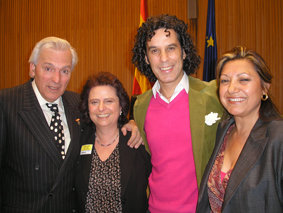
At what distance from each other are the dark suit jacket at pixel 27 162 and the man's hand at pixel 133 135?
2.00 feet

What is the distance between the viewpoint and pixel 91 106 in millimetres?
2197

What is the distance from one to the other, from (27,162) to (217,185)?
4.92 ft

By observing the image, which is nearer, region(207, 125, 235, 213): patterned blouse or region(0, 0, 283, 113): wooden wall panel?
region(207, 125, 235, 213): patterned blouse

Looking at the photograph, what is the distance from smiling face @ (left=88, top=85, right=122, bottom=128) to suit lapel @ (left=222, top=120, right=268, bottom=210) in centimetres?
120

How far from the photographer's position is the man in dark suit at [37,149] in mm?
1880

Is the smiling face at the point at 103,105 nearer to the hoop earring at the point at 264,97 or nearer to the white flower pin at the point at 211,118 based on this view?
the white flower pin at the point at 211,118

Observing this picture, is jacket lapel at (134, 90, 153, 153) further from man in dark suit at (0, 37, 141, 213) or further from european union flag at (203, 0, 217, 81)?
european union flag at (203, 0, 217, 81)

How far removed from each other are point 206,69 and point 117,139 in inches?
121

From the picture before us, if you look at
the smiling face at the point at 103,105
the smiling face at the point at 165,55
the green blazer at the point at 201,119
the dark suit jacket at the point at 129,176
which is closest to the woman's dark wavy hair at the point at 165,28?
the smiling face at the point at 165,55

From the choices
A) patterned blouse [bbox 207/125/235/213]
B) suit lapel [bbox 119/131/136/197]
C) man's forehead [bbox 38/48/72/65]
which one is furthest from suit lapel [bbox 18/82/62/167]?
patterned blouse [bbox 207/125/235/213]

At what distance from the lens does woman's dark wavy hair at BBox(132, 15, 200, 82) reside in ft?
7.09

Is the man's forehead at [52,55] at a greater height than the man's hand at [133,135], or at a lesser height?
greater

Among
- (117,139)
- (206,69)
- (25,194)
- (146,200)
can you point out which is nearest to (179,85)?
(117,139)

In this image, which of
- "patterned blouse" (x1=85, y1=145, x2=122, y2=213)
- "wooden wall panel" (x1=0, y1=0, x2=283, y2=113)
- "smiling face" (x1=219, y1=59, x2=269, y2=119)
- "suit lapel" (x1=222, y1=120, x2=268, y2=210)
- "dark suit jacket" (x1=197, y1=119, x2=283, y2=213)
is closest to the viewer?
"dark suit jacket" (x1=197, y1=119, x2=283, y2=213)
